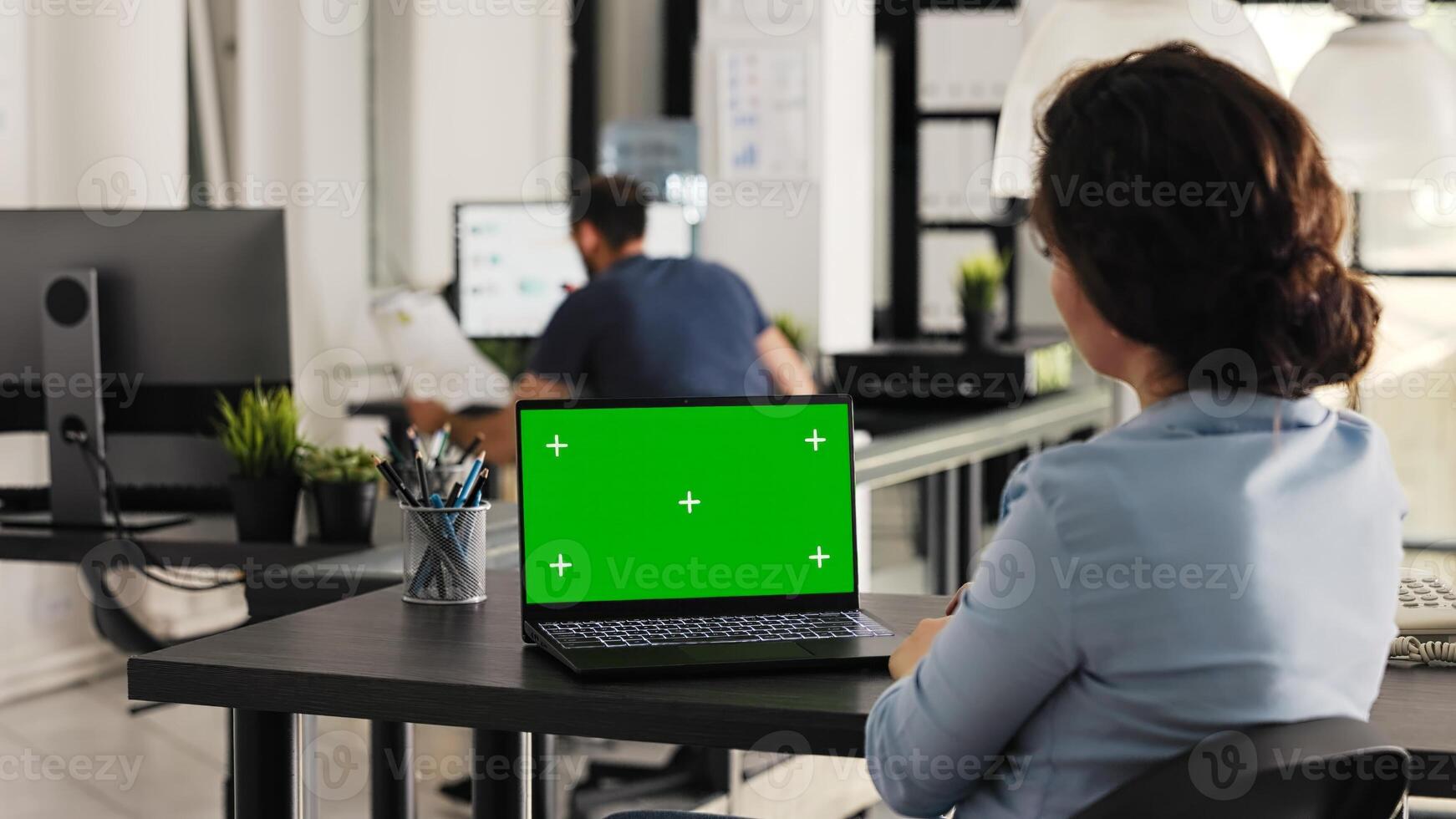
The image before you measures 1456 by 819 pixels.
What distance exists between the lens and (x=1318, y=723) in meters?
0.98

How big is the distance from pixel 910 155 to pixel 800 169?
1221mm

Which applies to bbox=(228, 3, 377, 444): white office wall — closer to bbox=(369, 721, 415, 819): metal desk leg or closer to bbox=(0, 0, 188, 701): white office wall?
bbox=(0, 0, 188, 701): white office wall

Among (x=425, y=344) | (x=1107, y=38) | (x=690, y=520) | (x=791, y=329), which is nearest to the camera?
(x=690, y=520)

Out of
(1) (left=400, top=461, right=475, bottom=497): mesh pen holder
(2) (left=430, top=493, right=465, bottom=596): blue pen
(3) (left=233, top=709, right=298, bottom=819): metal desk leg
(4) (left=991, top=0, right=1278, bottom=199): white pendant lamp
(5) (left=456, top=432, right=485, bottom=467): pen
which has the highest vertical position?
(4) (left=991, top=0, right=1278, bottom=199): white pendant lamp

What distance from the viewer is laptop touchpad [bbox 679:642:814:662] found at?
55.7 inches

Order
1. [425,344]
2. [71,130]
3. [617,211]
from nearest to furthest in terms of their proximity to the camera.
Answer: [617,211]
[425,344]
[71,130]

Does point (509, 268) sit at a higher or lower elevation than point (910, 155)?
lower

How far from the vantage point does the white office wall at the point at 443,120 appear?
17.8 ft

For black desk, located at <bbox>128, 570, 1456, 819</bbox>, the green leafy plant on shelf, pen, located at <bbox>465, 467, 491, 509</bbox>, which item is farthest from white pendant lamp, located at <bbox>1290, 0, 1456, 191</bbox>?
the green leafy plant on shelf

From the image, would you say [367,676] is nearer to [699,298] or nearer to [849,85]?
[699,298]

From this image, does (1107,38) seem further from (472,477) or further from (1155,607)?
(1155,607)

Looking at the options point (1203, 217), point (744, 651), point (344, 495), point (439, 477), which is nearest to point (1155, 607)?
point (1203, 217)

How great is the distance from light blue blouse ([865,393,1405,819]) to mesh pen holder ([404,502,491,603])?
Answer: 78 centimetres

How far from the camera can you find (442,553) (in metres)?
1.76
